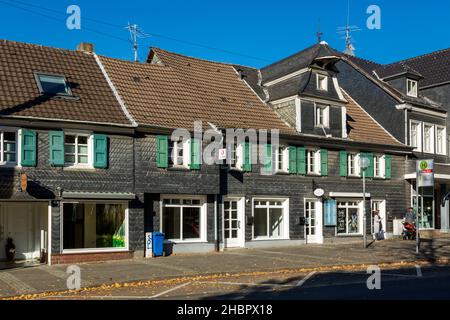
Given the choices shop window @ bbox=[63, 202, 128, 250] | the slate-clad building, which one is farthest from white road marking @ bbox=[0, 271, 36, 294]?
shop window @ bbox=[63, 202, 128, 250]

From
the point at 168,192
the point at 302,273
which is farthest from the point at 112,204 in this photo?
the point at 302,273

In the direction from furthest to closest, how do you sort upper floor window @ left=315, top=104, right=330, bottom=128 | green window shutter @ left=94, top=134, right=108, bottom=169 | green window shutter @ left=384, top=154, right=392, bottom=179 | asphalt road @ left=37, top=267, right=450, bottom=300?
green window shutter @ left=384, top=154, right=392, bottom=179
upper floor window @ left=315, top=104, right=330, bottom=128
green window shutter @ left=94, top=134, right=108, bottom=169
asphalt road @ left=37, top=267, right=450, bottom=300

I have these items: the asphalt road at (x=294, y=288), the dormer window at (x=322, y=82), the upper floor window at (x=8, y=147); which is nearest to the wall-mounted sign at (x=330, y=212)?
the dormer window at (x=322, y=82)

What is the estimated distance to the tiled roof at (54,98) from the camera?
66.1 feet

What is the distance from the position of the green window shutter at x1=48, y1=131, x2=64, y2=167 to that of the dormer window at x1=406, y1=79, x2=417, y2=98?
20349 mm

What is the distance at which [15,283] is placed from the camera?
14.8 metres

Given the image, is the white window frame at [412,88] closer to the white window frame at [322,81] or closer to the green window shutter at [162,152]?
the white window frame at [322,81]

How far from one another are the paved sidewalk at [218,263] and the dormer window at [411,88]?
10329mm

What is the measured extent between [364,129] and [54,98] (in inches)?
649

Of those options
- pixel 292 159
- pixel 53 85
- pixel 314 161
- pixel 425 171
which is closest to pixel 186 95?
pixel 292 159

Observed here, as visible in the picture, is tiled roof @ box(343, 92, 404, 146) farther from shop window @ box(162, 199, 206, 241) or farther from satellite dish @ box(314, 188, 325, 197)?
shop window @ box(162, 199, 206, 241)

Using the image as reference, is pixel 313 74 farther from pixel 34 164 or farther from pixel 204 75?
pixel 34 164

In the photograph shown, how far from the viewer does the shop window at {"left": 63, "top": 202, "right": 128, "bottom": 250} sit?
799 inches

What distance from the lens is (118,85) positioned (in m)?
A: 23.9
